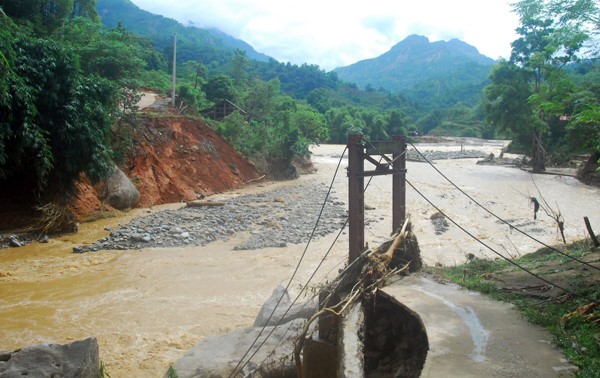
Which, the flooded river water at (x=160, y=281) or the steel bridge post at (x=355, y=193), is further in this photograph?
the flooded river water at (x=160, y=281)

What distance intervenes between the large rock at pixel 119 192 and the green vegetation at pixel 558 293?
1310 cm

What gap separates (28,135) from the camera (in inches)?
492

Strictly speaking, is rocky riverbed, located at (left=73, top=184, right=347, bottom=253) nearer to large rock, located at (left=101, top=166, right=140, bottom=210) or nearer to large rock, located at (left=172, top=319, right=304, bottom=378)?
large rock, located at (left=101, top=166, right=140, bottom=210)

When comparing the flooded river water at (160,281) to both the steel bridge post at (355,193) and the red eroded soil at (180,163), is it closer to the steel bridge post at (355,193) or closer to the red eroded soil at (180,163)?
the red eroded soil at (180,163)

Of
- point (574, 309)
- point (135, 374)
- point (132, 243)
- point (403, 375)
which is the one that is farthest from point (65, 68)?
point (574, 309)

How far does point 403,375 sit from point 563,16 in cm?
736

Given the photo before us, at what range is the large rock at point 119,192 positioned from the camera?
17.1 m

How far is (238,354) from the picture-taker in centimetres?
636

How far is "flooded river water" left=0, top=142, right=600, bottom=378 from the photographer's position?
7.74m

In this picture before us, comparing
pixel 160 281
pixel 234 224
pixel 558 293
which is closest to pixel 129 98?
pixel 234 224

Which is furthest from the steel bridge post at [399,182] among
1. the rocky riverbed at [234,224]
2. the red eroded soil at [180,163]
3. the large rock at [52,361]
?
the red eroded soil at [180,163]

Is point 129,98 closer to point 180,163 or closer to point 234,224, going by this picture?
point 180,163

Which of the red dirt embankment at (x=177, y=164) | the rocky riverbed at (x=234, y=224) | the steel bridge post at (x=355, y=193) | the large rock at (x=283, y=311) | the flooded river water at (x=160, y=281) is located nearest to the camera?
the steel bridge post at (x=355, y=193)

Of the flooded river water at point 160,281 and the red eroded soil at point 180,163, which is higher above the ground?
the red eroded soil at point 180,163
